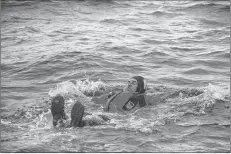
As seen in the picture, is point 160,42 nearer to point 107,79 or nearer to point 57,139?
point 107,79

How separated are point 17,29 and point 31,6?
3.80 m

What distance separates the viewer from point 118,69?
47.1 ft

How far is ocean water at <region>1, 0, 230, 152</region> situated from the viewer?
830cm

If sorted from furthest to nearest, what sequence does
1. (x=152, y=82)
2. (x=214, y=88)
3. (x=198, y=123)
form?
(x=152, y=82) → (x=214, y=88) → (x=198, y=123)

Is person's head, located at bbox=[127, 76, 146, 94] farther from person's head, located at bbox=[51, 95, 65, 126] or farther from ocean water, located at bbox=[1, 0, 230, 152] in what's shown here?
person's head, located at bbox=[51, 95, 65, 126]

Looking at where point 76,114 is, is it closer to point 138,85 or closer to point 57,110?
point 57,110

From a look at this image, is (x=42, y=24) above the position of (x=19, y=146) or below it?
above

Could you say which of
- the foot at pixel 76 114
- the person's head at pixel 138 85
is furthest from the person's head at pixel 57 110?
the person's head at pixel 138 85

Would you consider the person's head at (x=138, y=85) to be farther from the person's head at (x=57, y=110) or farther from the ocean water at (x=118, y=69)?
the person's head at (x=57, y=110)

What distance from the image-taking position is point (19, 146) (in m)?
7.81

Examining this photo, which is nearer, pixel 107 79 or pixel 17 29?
pixel 107 79

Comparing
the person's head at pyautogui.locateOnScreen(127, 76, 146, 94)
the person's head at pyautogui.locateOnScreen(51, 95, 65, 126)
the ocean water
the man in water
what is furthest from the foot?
the person's head at pyautogui.locateOnScreen(127, 76, 146, 94)

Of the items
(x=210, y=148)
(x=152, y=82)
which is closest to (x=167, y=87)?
(x=152, y=82)

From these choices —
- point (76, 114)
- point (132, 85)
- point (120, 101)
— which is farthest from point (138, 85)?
point (76, 114)
